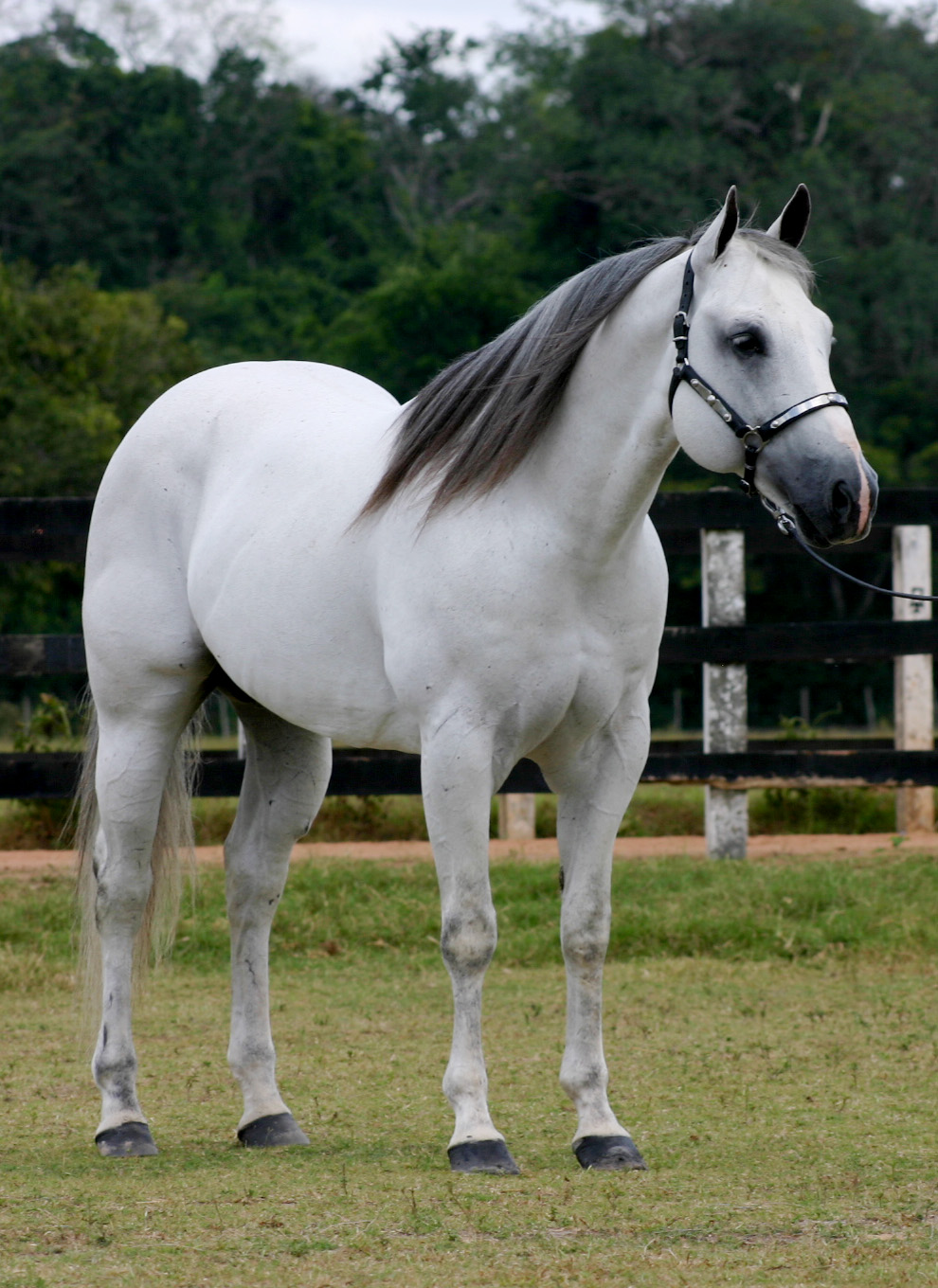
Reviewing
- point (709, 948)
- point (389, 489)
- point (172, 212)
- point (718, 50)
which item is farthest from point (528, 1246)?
point (172, 212)

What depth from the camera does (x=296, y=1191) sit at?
3.54 meters

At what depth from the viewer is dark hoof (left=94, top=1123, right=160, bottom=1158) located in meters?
4.05

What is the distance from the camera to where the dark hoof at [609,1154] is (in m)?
3.67

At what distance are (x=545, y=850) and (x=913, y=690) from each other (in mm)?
2136

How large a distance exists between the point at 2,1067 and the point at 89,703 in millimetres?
1164

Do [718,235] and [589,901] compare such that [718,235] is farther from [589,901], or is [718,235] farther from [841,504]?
[589,901]

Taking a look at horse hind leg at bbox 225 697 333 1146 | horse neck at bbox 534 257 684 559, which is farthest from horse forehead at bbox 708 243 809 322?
horse hind leg at bbox 225 697 333 1146

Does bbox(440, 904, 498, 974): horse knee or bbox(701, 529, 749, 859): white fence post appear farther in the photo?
bbox(701, 529, 749, 859): white fence post

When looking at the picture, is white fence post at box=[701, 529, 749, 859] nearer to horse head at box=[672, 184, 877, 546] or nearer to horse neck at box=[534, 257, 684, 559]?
horse neck at box=[534, 257, 684, 559]

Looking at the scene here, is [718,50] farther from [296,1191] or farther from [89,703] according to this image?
[296,1191]

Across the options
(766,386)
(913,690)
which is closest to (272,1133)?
(766,386)

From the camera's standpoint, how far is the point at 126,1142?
160 inches

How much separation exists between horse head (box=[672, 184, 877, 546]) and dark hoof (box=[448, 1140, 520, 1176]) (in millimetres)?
1515

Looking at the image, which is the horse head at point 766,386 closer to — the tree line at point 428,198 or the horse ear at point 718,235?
the horse ear at point 718,235
